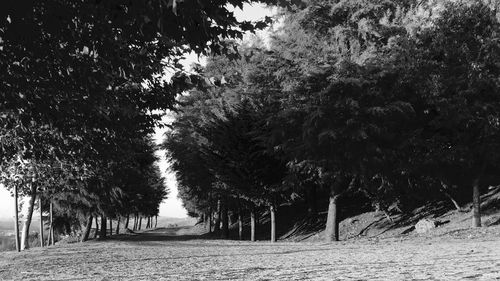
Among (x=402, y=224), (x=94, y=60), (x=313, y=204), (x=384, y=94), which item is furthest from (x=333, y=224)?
(x=94, y=60)

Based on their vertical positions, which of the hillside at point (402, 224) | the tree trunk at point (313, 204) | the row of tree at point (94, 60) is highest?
the row of tree at point (94, 60)

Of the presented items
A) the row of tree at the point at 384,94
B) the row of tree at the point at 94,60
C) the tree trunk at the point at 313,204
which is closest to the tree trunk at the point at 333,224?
the row of tree at the point at 384,94

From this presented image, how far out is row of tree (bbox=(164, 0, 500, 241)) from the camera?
1758 cm

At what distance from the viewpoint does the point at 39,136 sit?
11180mm

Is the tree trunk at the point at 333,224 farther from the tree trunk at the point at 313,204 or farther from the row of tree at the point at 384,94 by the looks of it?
the tree trunk at the point at 313,204

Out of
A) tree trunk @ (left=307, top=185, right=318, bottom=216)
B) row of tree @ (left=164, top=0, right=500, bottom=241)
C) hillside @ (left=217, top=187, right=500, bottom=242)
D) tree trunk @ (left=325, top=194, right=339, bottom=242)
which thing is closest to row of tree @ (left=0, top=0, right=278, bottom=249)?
row of tree @ (left=164, top=0, right=500, bottom=241)

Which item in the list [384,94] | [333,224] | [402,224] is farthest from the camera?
[402,224]

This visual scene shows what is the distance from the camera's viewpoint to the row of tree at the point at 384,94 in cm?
1758

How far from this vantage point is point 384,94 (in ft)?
62.4

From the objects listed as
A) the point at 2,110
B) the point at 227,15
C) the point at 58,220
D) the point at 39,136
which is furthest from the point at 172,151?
the point at 227,15

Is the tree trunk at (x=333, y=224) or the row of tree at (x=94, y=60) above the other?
the row of tree at (x=94, y=60)

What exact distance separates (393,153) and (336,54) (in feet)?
16.0

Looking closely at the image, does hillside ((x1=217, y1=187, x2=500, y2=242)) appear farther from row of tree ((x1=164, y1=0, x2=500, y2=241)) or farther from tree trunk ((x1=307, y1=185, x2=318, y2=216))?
row of tree ((x1=164, y1=0, x2=500, y2=241))

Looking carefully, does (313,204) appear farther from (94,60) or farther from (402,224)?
(94,60)
